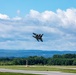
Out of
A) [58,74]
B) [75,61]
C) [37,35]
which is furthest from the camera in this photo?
[75,61]

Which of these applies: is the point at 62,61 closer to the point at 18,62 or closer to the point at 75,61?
the point at 75,61

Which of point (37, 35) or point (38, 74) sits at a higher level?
point (37, 35)

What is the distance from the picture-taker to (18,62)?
270ft

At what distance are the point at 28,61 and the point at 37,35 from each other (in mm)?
39714

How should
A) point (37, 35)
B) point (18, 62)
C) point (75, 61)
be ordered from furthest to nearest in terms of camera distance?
point (18, 62)
point (75, 61)
point (37, 35)

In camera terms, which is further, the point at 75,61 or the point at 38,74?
the point at 75,61

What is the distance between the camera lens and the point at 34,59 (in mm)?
83938

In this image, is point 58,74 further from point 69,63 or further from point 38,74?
point 69,63

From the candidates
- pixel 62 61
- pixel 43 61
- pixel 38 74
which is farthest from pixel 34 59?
pixel 38 74

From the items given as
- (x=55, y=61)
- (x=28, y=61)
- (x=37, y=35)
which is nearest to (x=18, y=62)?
(x=28, y=61)

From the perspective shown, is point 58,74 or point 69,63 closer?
point 58,74

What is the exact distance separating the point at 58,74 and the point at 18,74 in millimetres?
5020

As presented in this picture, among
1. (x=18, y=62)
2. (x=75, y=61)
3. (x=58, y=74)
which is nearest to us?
(x=58, y=74)

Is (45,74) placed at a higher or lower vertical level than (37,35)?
lower
